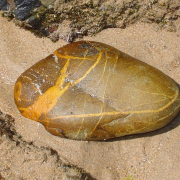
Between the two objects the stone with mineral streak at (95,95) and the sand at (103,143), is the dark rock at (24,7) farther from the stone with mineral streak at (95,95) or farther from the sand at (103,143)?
the stone with mineral streak at (95,95)

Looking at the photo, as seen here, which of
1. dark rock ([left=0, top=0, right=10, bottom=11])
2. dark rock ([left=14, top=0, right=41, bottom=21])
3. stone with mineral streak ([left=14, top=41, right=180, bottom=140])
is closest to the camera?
stone with mineral streak ([left=14, top=41, right=180, bottom=140])

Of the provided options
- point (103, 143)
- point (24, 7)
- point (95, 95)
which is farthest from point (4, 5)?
point (103, 143)

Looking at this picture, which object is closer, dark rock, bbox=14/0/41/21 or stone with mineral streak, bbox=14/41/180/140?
stone with mineral streak, bbox=14/41/180/140

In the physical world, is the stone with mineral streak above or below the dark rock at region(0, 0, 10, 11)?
below

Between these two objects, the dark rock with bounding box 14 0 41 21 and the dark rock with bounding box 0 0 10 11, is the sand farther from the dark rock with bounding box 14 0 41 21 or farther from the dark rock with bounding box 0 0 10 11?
the dark rock with bounding box 14 0 41 21

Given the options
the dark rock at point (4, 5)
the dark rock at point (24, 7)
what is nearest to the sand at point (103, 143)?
the dark rock at point (4, 5)

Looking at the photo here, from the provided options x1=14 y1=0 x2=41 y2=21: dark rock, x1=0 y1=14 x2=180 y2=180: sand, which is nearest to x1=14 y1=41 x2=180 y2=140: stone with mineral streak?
x1=0 y1=14 x2=180 y2=180: sand
